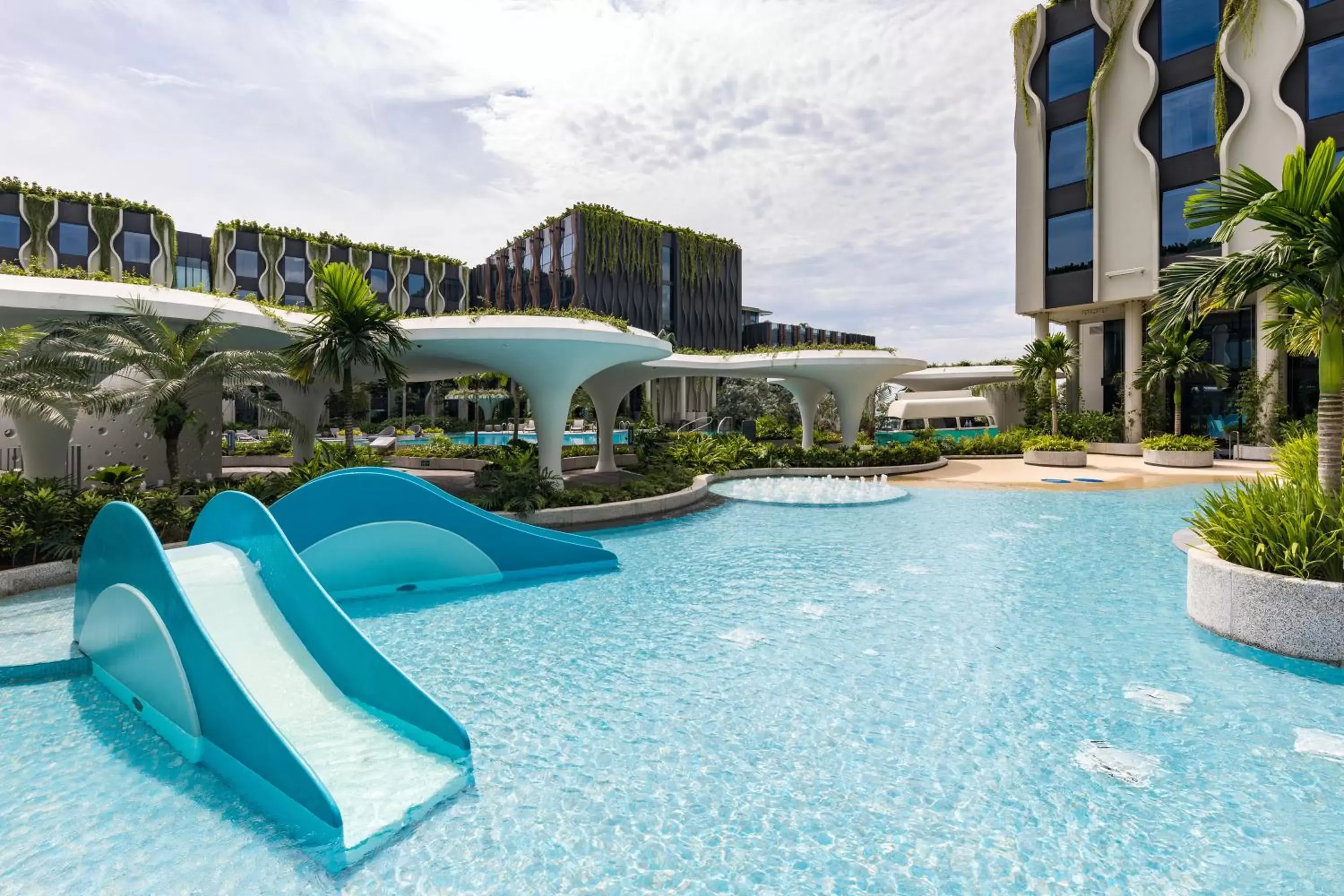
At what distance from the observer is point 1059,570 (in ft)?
33.4

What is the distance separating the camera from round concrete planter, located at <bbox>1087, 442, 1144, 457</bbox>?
1142 inches

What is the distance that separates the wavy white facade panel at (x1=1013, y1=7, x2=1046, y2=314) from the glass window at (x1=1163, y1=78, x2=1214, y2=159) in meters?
4.75

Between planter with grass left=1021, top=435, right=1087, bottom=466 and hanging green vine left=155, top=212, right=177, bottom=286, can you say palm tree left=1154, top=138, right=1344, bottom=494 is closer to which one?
planter with grass left=1021, top=435, right=1087, bottom=466

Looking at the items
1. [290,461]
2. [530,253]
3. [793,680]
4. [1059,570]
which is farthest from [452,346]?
[530,253]

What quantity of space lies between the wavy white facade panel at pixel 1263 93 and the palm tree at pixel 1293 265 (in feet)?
77.7

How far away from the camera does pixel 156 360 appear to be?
11609 millimetres

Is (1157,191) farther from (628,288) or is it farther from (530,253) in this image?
(530,253)

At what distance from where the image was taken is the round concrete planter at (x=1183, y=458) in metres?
23.6

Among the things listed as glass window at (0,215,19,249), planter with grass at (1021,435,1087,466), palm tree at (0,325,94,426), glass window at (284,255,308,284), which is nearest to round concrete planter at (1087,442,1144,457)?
planter with grass at (1021,435,1087,466)

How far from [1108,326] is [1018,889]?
35.5 meters

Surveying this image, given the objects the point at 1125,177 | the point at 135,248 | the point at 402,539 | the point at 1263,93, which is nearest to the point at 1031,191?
the point at 1125,177

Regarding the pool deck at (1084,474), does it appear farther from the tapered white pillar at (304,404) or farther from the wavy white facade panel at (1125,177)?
the tapered white pillar at (304,404)

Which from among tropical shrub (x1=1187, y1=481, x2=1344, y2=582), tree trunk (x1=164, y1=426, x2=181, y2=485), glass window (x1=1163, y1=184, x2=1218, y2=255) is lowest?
Answer: tropical shrub (x1=1187, y1=481, x2=1344, y2=582)

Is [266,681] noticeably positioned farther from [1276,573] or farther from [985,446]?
[985,446]
